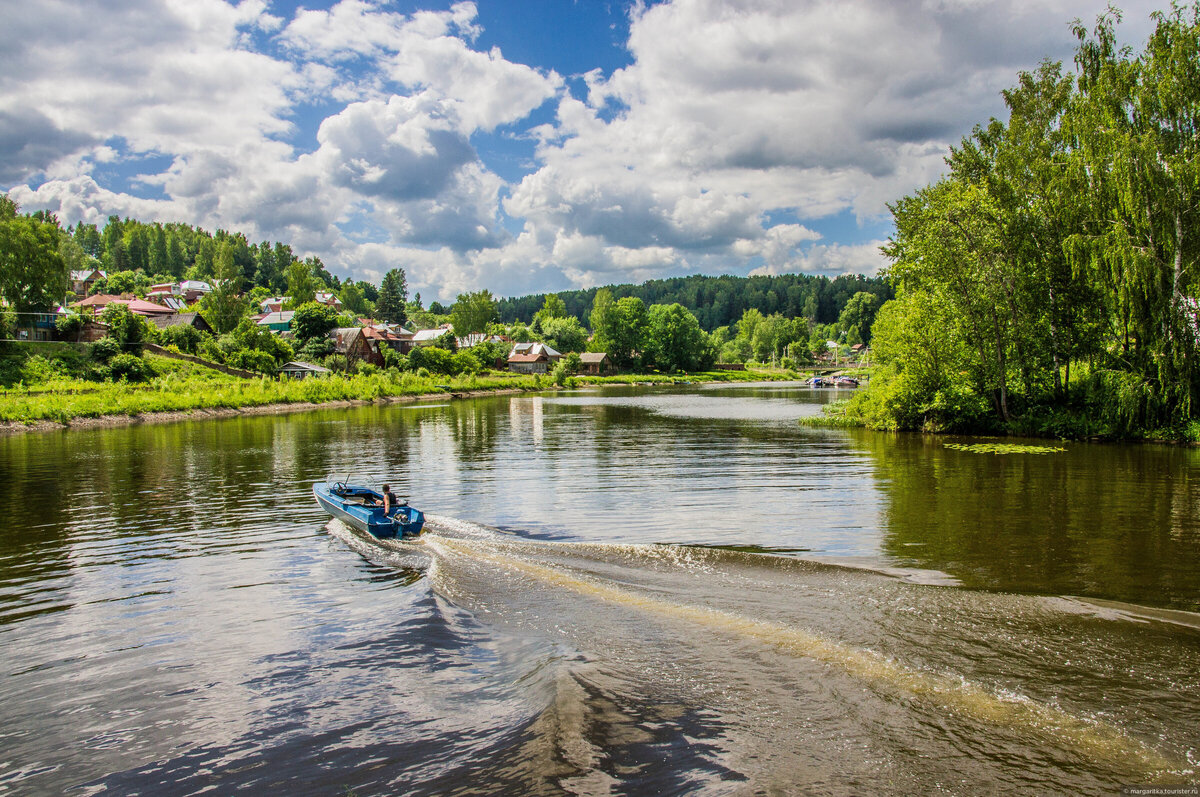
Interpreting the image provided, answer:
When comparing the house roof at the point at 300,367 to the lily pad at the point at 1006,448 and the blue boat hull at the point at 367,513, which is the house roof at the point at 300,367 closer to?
the blue boat hull at the point at 367,513

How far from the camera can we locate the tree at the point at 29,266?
7844cm

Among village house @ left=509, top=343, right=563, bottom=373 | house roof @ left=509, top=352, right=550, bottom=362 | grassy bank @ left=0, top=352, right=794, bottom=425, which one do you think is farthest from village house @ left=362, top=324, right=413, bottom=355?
grassy bank @ left=0, top=352, right=794, bottom=425

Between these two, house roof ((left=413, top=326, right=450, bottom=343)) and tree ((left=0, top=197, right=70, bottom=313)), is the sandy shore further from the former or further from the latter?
house roof ((left=413, top=326, right=450, bottom=343))

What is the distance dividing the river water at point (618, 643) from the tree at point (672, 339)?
465 ft

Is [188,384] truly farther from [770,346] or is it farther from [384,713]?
[770,346]

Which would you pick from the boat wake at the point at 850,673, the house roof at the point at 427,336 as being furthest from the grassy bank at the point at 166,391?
the boat wake at the point at 850,673

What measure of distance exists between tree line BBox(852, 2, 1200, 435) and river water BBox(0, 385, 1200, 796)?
492 inches

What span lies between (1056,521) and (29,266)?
108m

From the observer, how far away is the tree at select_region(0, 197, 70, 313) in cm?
7844

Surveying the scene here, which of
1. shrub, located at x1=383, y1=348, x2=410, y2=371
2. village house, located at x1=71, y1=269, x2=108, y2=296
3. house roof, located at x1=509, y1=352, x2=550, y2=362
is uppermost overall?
village house, located at x1=71, y1=269, x2=108, y2=296

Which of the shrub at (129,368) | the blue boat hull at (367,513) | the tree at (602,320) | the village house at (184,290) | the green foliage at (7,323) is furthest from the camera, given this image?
the tree at (602,320)

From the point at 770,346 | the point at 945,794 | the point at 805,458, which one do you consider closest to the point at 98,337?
the point at 805,458

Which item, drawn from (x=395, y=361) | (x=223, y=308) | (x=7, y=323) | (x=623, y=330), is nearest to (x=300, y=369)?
(x=395, y=361)

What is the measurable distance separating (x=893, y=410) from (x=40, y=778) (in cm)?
4295
